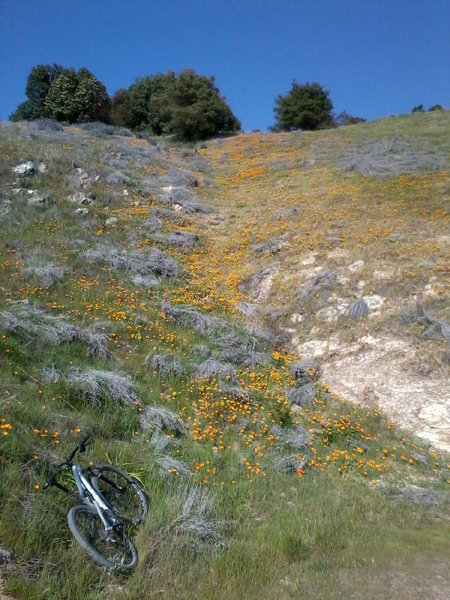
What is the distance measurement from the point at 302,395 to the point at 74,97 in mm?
37720

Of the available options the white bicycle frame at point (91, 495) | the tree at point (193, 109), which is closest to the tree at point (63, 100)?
the tree at point (193, 109)

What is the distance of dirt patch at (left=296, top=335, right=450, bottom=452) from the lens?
746 centimetres

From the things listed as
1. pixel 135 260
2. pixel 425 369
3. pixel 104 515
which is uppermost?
pixel 135 260

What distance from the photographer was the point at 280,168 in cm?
2302

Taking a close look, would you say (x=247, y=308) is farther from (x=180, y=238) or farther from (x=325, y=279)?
(x=180, y=238)

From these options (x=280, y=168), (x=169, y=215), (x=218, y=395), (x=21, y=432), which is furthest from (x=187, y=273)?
(x=280, y=168)

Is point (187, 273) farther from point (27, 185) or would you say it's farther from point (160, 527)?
point (160, 527)

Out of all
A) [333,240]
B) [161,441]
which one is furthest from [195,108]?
[161,441]

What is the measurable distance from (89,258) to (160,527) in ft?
26.6

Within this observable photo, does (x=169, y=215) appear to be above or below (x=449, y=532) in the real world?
above

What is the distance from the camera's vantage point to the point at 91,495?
4.13 meters

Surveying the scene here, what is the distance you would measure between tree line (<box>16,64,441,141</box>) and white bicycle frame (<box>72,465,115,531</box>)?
111 ft

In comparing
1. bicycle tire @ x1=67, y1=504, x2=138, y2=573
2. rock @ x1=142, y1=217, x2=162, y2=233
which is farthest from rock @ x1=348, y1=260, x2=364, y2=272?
bicycle tire @ x1=67, y1=504, x2=138, y2=573

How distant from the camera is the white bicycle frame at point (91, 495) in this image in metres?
3.96
